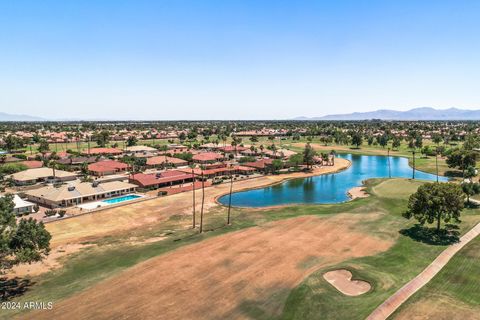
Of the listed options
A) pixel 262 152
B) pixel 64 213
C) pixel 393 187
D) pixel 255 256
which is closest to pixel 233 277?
pixel 255 256

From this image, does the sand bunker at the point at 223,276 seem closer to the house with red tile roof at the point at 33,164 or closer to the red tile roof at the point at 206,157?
the red tile roof at the point at 206,157

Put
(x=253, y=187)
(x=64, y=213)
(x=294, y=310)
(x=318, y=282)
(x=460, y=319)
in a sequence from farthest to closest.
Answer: (x=253, y=187), (x=64, y=213), (x=318, y=282), (x=294, y=310), (x=460, y=319)

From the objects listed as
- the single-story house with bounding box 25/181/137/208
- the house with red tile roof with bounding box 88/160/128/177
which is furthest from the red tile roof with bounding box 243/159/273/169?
the single-story house with bounding box 25/181/137/208

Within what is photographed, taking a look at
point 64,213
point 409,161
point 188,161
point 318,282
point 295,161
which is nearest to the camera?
point 318,282

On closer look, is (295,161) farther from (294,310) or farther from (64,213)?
(294,310)

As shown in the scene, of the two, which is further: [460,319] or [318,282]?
[318,282]

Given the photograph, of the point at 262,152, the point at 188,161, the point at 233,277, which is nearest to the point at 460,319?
the point at 233,277

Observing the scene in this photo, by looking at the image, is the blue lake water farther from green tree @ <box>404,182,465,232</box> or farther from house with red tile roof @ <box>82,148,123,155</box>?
house with red tile roof @ <box>82,148,123,155</box>
